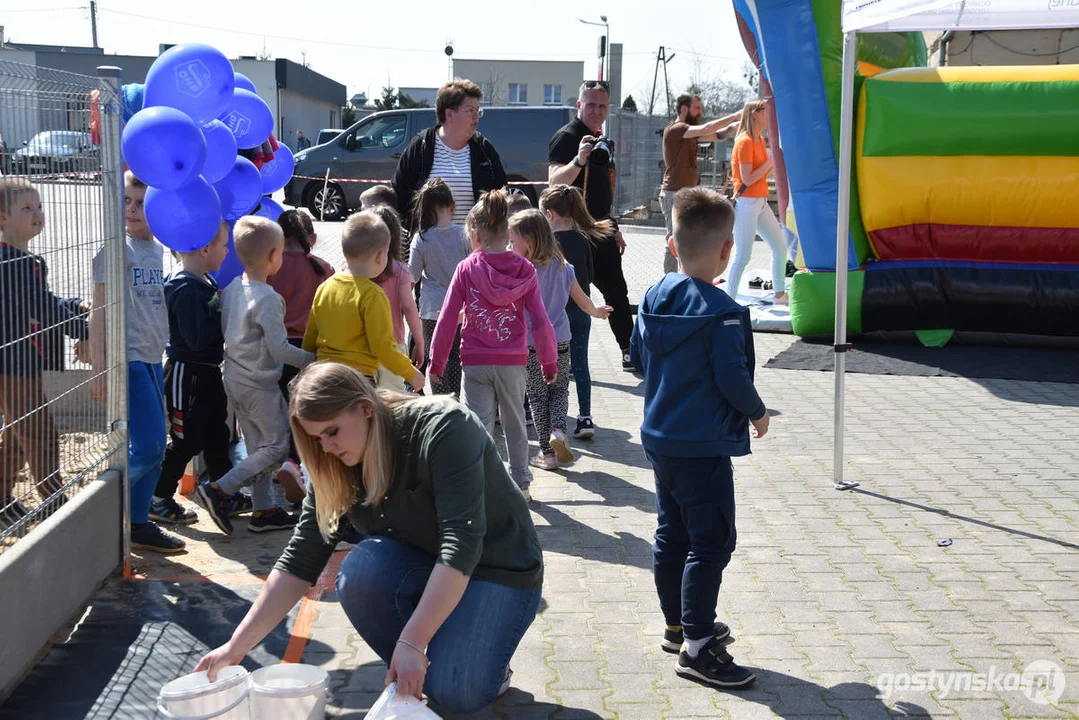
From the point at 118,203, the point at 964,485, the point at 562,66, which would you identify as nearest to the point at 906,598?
the point at 964,485

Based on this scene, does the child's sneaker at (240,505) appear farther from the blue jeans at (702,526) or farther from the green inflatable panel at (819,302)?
the green inflatable panel at (819,302)

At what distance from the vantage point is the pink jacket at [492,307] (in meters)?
5.26

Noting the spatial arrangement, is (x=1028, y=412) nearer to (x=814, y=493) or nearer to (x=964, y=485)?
(x=964, y=485)

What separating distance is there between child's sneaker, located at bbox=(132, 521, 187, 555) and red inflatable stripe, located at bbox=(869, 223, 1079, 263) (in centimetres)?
618

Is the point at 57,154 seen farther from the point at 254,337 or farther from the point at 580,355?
the point at 580,355

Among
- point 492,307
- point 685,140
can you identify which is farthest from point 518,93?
point 492,307

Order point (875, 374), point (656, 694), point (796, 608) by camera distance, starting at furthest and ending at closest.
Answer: point (875, 374) → point (796, 608) → point (656, 694)

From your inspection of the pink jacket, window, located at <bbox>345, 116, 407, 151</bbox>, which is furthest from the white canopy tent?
window, located at <bbox>345, 116, 407, 151</bbox>

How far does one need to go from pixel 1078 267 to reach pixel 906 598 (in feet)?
17.5

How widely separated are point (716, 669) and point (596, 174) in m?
5.29

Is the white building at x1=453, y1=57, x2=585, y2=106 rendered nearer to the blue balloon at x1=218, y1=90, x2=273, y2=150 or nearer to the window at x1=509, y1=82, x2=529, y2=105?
the window at x1=509, y1=82, x2=529, y2=105

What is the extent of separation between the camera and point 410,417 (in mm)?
2990

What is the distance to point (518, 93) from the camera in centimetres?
8425

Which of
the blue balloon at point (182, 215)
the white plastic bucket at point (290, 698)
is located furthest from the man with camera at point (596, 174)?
the white plastic bucket at point (290, 698)
